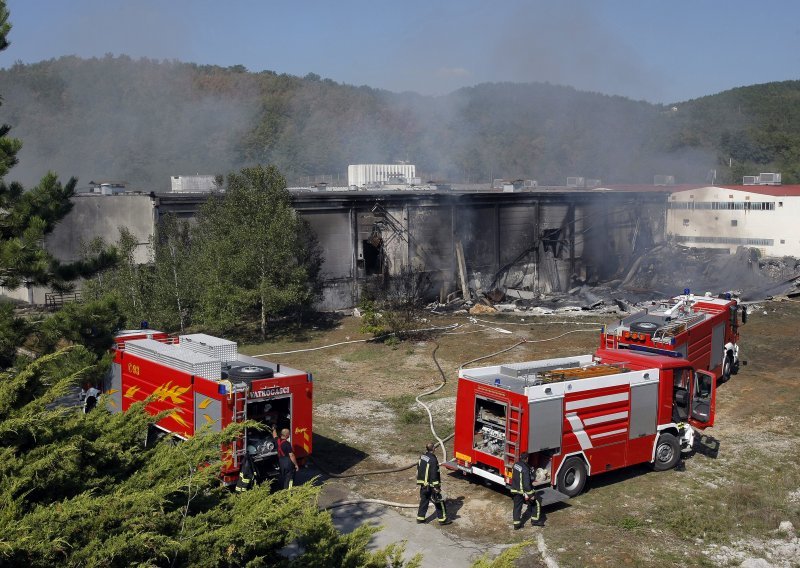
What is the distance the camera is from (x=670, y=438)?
12391 millimetres

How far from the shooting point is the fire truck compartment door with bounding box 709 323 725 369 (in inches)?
693

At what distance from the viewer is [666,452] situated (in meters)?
12.5

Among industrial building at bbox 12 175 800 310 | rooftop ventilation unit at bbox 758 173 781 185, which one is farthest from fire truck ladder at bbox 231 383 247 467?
rooftop ventilation unit at bbox 758 173 781 185

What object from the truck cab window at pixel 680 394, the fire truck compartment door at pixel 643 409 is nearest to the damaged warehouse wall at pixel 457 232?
the truck cab window at pixel 680 394

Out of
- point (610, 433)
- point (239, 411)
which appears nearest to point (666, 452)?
point (610, 433)

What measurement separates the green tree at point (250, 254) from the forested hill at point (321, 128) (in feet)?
155

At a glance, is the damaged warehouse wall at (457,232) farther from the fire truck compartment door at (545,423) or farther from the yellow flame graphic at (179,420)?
the fire truck compartment door at (545,423)

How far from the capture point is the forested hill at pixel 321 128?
7381 cm

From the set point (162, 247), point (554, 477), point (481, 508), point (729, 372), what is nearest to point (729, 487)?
point (554, 477)

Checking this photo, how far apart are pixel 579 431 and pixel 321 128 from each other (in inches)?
2933

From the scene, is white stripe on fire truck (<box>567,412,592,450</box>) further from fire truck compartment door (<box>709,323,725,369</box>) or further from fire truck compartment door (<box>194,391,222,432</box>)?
fire truck compartment door (<box>709,323,725,369</box>)

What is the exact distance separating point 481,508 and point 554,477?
3.91ft

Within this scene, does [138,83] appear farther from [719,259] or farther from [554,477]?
[554,477]

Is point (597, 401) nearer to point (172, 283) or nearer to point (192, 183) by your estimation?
point (172, 283)
